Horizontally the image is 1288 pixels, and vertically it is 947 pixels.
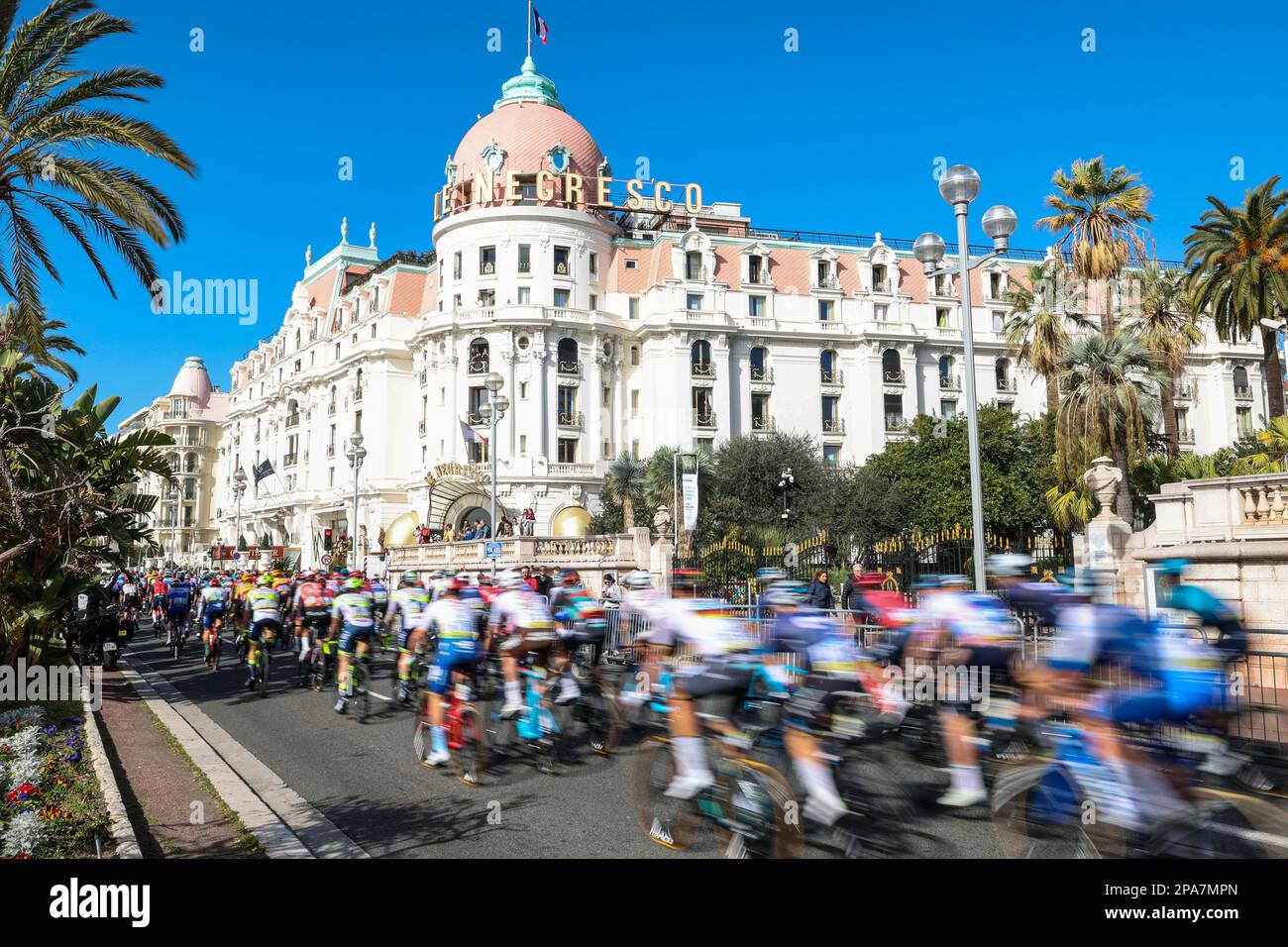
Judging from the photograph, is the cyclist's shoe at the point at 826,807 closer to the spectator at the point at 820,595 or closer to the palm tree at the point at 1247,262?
the spectator at the point at 820,595

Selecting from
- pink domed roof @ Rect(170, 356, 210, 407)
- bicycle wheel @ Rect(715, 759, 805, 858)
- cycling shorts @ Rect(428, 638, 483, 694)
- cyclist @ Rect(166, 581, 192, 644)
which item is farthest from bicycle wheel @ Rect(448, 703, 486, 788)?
pink domed roof @ Rect(170, 356, 210, 407)

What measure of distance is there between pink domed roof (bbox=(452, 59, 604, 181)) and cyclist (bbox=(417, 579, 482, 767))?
43746mm

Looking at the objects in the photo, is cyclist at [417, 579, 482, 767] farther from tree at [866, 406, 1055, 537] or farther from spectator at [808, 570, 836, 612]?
tree at [866, 406, 1055, 537]

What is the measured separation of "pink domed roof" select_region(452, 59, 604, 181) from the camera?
50094mm

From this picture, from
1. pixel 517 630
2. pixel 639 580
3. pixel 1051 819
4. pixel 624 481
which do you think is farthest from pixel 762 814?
pixel 624 481

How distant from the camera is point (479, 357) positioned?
49.2 metres

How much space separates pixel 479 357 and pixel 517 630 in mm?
40793
